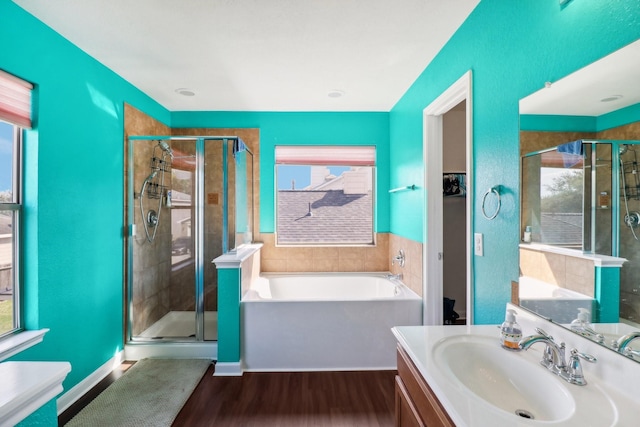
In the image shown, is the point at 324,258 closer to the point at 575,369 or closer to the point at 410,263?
the point at 410,263

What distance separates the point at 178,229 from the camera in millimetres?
2914

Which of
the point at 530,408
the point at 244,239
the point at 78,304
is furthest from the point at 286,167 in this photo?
the point at 530,408

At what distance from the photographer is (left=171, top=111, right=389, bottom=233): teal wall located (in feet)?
11.9

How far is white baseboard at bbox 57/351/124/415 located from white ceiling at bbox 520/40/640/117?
3179 millimetres

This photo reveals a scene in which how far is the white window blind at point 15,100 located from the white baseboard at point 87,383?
69.4 inches

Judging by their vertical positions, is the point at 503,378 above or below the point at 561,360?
below

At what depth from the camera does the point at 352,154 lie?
144 inches

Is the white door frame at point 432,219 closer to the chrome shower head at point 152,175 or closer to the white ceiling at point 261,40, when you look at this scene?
the white ceiling at point 261,40

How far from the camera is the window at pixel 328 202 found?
144 inches

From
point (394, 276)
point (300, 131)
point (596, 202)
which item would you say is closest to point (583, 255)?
point (596, 202)

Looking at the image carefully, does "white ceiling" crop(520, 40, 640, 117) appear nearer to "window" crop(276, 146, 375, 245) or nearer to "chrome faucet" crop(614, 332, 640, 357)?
"chrome faucet" crop(614, 332, 640, 357)

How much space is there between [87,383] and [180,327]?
2.53ft

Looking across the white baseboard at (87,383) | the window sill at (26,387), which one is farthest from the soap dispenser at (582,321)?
the white baseboard at (87,383)

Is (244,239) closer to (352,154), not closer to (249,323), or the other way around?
(249,323)
